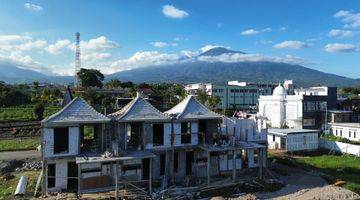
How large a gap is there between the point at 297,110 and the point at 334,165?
64.1 ft

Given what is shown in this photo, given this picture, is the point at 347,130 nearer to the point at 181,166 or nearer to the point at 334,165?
the point at 334,165

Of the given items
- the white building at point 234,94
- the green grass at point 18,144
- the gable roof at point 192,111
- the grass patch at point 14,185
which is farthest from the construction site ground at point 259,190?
the white building at point 234,94

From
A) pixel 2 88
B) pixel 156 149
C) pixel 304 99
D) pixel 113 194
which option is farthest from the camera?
pixel 2 88

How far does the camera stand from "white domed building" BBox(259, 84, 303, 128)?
179 feet

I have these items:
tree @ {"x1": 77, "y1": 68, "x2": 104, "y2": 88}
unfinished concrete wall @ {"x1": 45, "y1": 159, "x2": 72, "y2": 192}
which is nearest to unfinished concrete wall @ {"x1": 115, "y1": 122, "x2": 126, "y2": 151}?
unfinished concrete wall @ {"x1": 45, "y1": 159, "x2": 72, "y2": 192}

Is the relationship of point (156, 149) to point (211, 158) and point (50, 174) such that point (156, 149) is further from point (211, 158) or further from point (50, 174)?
point (50, 174)

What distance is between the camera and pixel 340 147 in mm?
42156

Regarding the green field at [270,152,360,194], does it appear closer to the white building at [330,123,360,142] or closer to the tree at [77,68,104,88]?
the white building at [330,123,360,142]

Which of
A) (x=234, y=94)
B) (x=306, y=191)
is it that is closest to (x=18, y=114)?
(x=306, y=191)

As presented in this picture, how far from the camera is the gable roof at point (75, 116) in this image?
2519 cm

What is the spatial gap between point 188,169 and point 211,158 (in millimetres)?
1916

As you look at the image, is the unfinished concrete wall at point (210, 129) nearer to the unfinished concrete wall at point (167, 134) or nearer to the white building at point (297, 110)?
the unfinished concrete wall at point (167, 134)

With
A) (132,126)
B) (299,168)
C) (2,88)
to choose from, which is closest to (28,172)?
(132,126)

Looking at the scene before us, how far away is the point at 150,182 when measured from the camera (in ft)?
84.2
